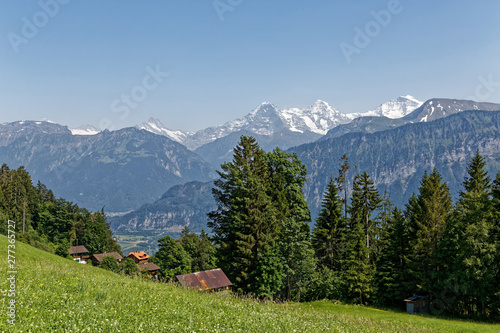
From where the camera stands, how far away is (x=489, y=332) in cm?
3466

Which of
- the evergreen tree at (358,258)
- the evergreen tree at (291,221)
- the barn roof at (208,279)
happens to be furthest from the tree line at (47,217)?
the evergreen tree at (358,258)

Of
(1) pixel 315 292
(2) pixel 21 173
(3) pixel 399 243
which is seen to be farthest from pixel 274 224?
Result: (2) pixel 21 173

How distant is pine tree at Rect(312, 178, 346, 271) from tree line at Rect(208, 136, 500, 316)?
16cm

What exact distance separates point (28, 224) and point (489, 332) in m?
102

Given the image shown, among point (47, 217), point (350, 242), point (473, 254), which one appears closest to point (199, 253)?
point (47, 217)

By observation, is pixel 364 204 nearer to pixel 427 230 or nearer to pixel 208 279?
pixel 427 230

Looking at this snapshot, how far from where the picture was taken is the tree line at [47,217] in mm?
91500

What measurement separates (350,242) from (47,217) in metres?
93.0

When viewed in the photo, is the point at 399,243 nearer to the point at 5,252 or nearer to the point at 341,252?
the point at 341,252

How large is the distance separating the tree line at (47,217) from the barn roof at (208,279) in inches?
2156

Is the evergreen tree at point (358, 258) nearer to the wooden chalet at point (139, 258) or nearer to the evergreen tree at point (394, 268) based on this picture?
the evergreen tree at point (394, 268)

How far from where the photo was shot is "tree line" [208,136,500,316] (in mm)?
44375

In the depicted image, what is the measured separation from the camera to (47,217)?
111m

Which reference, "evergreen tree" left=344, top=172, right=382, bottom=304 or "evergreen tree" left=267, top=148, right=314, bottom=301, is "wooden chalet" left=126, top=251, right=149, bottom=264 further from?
"evergreen tree" left=344, top=172, right=382, bottom=304
